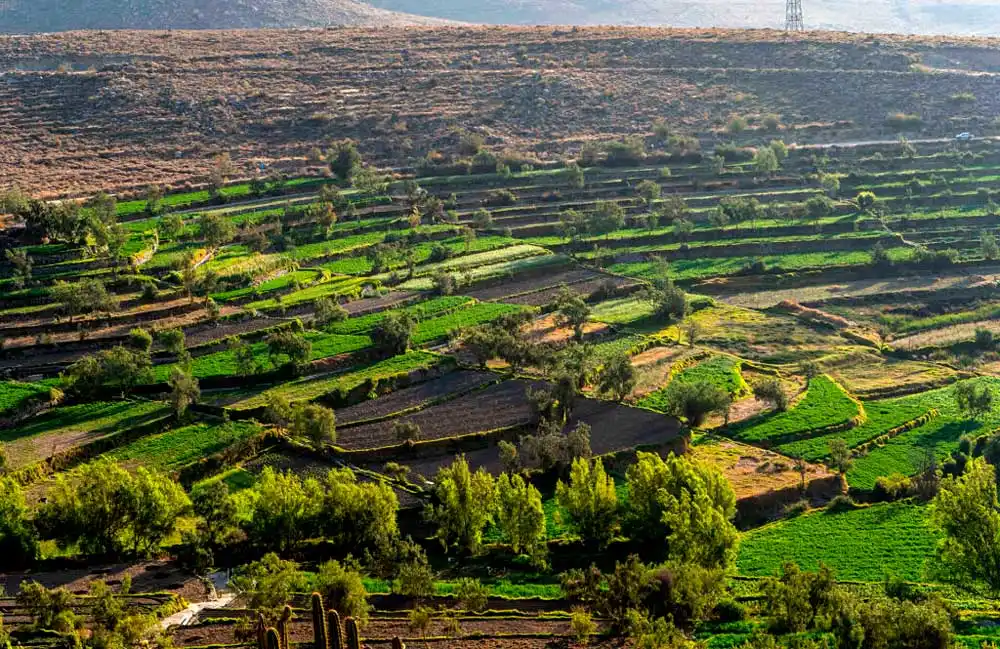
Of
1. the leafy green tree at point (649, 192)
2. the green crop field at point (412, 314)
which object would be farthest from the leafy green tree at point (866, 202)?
the green crop field at point (412, 314)

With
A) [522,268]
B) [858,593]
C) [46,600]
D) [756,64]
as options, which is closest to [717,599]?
[858,593]

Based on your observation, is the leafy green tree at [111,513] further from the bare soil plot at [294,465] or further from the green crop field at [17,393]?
the green crop field at [17,393]

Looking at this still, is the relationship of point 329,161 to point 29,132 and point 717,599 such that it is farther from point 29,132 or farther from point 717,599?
point 717,599

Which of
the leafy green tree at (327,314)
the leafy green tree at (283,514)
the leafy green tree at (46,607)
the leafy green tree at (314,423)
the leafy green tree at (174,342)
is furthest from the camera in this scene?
the leafy green tree at (327,314)

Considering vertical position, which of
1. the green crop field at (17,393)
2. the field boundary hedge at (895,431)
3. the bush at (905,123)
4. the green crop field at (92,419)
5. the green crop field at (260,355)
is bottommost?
the field boundary hedge at (895,431)

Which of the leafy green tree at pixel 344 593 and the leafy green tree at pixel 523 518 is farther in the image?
the leafy green tree at pixel 523 518

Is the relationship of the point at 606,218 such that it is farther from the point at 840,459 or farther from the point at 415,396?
the point at 840,459

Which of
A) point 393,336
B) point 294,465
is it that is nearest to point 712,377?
point 393,336
